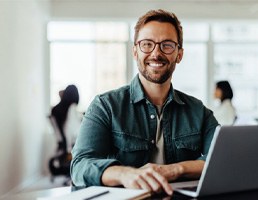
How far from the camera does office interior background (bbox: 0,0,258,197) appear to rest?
5801mm

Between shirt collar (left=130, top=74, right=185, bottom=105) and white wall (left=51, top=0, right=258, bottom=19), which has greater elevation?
white wall (left=51, top=0, right=258, bottom=19)

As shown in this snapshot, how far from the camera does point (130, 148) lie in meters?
1.49

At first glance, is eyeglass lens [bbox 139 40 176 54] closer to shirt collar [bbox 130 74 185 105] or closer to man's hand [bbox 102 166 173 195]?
shirt collar [bbox 130 74 185 105]

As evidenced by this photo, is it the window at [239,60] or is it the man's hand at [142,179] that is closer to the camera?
the man's hand at [142,179]

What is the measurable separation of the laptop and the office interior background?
4341 millimetres

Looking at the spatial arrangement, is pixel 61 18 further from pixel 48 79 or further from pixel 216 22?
pixel 216 22

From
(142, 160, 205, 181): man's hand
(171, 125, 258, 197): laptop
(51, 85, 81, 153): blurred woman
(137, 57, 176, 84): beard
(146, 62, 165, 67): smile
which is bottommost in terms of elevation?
(51, 85, 81, 153): blurred woman

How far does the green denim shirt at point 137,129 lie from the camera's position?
1.46 meters

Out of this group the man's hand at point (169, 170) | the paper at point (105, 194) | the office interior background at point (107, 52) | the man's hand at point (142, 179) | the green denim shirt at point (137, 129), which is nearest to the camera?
the paper at point (105, 194)

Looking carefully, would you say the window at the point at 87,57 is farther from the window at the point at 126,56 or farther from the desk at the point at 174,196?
the desk at the point at 174,196

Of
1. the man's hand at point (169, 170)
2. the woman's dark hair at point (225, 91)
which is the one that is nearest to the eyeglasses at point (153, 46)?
the man's hand at point (169, 170)

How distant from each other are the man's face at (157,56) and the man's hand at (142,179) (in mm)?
460

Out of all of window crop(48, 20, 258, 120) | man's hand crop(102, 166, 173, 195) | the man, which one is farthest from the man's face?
window crop(48, 20, 258, 120)

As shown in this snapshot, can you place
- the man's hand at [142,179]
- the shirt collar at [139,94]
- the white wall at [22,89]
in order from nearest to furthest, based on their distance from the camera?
the man's hand at [142,179] < the shirt collar at [139,94] < the white wall at [22,89]
